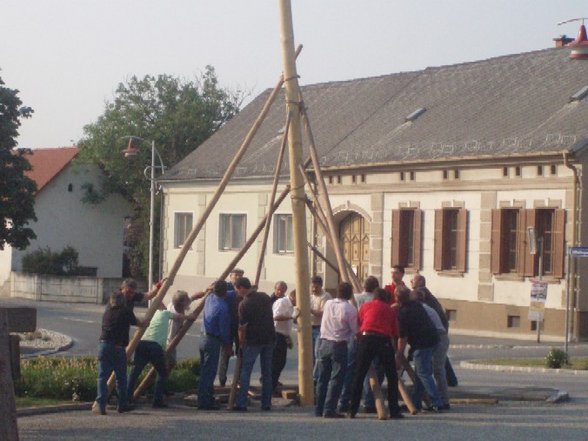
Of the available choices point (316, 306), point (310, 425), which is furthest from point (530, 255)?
point (310, 425)

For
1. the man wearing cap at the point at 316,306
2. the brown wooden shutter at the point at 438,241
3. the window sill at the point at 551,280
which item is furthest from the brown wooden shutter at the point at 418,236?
the man wearing cap at the point at 316,306

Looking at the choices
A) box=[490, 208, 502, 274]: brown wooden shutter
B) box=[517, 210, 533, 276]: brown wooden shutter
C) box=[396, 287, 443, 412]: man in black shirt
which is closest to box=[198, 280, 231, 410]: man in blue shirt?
box=[396, 287, 443, 412]: man in black shirt

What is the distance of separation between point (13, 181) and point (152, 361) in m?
21.8

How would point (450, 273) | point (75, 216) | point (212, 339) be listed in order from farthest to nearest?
point (75, 216), point (450, 273), point (212, 339)

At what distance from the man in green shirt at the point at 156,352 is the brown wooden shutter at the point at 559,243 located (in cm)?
1944

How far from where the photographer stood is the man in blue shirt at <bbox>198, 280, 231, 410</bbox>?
1783 centimetres

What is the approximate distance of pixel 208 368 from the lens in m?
17.8

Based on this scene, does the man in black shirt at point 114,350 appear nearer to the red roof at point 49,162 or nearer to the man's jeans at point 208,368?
the man's jeans at point 208,368

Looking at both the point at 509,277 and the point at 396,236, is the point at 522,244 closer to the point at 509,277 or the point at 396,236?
the point at 509,277

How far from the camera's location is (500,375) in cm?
2520

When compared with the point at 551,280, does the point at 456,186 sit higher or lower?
higher

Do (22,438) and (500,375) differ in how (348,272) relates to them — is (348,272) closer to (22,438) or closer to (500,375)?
(22,438)

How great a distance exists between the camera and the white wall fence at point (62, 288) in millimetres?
59094

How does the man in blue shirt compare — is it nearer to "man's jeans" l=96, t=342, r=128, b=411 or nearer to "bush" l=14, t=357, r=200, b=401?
"man's jeans" l=96, t=342, r=128, b=411
